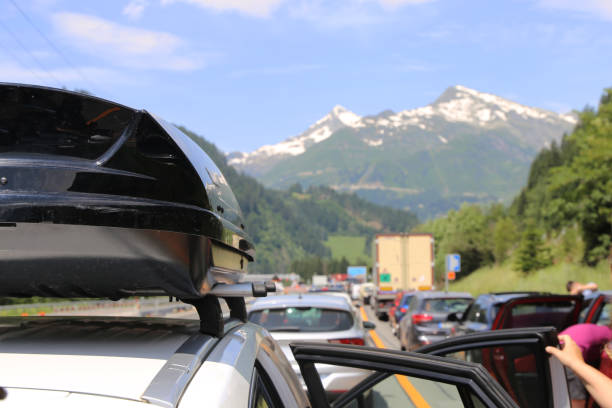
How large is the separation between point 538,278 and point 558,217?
5.22 meters

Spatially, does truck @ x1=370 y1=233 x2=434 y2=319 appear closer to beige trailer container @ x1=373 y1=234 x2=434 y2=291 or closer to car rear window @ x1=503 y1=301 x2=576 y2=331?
beige trailer container @ x1=373 y1=234 x2=434 y2=291

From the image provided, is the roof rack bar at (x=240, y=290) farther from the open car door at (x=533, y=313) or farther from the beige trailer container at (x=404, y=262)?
the beige trailer container at (x=404, y=262)

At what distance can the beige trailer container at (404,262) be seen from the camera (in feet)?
134

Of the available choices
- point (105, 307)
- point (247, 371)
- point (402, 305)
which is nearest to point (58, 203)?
point (247, 371)

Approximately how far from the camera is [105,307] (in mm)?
41594

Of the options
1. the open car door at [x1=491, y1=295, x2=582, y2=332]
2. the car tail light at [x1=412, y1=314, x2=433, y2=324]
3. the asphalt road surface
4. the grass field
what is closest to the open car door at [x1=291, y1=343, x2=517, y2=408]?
the asphalt road surface

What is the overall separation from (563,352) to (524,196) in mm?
128026

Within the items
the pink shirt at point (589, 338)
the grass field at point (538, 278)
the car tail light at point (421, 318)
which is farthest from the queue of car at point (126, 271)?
the grass field at point (538, 278)

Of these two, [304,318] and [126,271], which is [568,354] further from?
[304,318]

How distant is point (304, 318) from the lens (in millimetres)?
10258

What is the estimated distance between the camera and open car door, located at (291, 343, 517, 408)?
2.55 m

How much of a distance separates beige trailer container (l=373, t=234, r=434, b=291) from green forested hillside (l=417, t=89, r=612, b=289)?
9013mm

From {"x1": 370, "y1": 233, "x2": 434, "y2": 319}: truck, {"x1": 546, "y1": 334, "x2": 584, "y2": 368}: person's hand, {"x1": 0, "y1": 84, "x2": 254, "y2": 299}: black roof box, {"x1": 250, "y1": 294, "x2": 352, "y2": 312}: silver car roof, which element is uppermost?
{"x1": 0, "y1": 84, "x2": 254, "y2": 299}: black roof box

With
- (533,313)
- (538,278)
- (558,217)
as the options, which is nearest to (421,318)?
(533,313)
